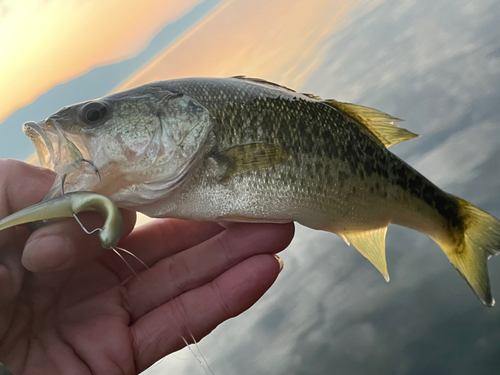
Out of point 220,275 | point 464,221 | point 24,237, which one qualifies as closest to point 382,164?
point 464,221

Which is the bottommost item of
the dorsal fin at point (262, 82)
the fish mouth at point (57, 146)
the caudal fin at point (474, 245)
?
the caudal fin at point (474, 245)

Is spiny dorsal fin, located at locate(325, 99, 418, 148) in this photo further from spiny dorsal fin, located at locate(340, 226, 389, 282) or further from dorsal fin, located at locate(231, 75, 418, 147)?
spiny dorsal fin, located at locate(340, 226, 389, 282)

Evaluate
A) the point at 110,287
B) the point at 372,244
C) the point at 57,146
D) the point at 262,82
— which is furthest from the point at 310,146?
the point at 110,287

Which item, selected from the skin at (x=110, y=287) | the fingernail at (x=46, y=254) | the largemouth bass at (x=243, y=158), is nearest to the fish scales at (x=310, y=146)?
the largemouth bass at (x=243, y=158)

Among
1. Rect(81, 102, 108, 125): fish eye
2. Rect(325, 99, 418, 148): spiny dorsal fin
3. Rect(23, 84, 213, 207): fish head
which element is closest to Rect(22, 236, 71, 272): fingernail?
Rect(23, 84, 213, 207): fish head

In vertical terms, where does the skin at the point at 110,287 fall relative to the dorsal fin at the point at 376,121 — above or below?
below

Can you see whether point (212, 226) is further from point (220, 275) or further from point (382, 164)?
point (382, 164)

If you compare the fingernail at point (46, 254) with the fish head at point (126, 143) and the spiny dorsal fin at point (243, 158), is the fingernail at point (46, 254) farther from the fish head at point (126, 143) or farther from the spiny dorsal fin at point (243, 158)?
the spiny dorsal fin at point (243, 158)

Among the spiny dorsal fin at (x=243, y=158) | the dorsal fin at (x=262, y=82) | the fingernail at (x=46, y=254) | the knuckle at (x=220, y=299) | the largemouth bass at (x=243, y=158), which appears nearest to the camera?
the fingernail at (x=46, y=254)
